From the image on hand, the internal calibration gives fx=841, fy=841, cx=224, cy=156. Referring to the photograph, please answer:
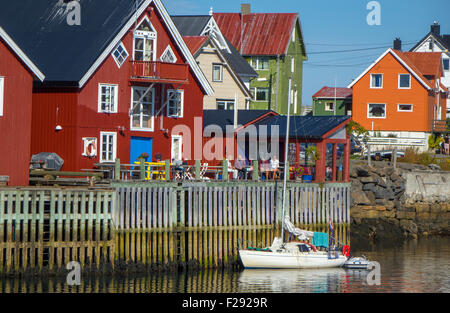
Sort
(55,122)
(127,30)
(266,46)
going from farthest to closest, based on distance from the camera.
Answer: (266,46) → (127,30) → (55,122)

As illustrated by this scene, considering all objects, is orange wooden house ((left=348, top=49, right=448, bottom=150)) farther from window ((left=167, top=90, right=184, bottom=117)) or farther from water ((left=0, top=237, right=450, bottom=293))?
water ((left=0, top=237, right=450, bottom=293))

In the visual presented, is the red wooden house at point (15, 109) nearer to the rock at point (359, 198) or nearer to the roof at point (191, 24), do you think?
the rock at point (359, 198)

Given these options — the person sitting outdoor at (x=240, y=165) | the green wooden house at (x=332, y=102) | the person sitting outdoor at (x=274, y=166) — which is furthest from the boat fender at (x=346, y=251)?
the green wooden house at (x=332, y=102)

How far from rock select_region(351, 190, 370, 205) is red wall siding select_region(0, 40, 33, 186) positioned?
21454 mm

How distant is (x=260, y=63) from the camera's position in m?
82.7

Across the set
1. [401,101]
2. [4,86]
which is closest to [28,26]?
[4,86]

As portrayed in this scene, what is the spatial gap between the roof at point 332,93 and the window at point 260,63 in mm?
10534

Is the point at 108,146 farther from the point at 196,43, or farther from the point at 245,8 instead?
the point at 245,8

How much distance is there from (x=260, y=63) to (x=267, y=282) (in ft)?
171

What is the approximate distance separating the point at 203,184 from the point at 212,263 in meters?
3.26

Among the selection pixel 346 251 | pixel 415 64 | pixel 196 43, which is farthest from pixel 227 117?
pixel 415 64

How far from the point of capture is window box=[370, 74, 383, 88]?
7762 cm

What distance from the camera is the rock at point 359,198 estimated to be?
49.9 m
